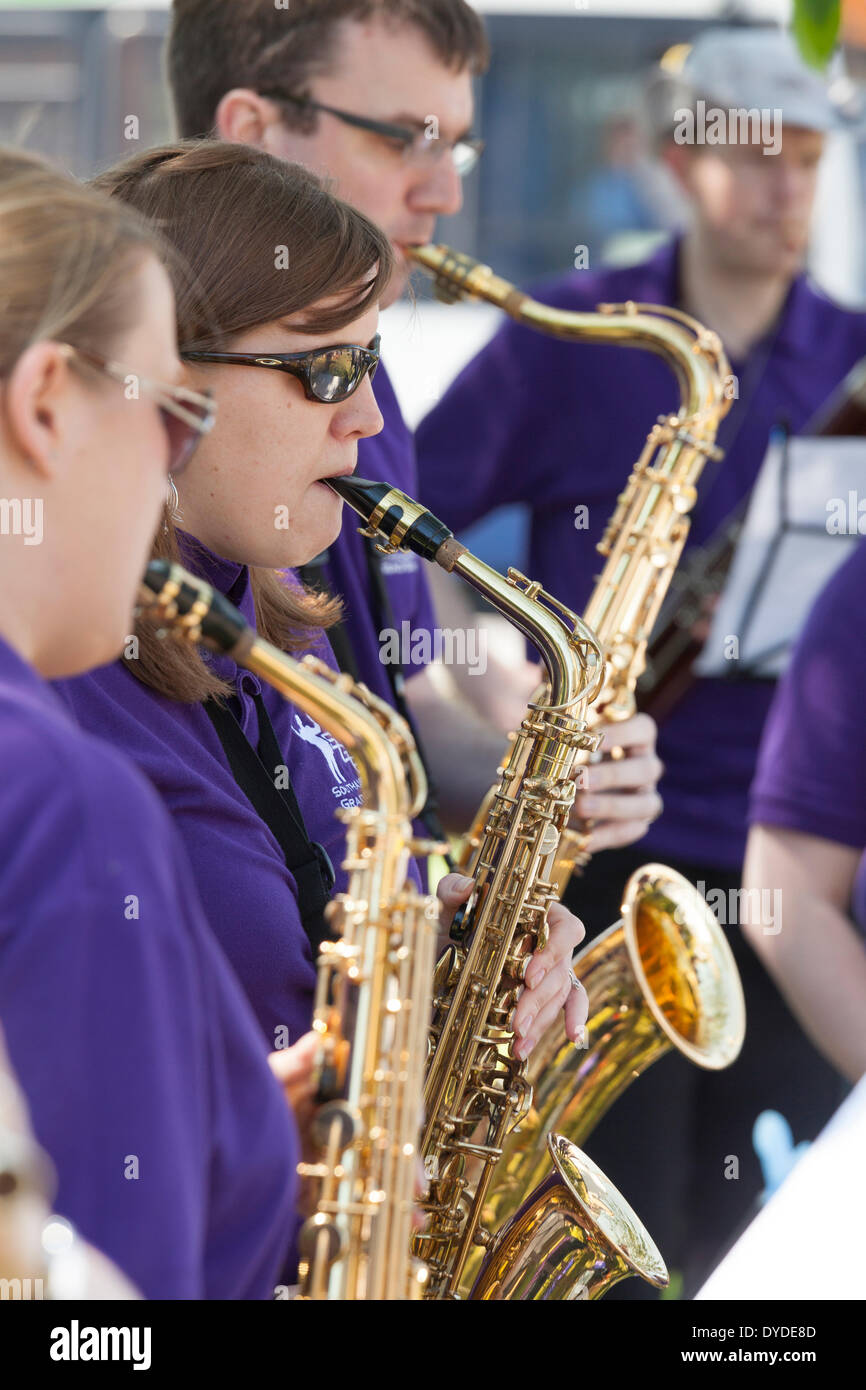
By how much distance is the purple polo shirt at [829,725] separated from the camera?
10.1ft

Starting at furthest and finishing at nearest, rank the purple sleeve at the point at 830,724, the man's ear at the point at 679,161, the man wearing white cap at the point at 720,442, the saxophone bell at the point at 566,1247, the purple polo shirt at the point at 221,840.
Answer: the man's ear at the point at 679,161, the man wearing white cap at the point at 720,442, the purple sleeve at the point at 830,724, the saxophone bell at the point at 566,1247, the purple polo shirt at the point at 221,840

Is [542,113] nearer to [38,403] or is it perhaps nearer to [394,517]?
[394,517]

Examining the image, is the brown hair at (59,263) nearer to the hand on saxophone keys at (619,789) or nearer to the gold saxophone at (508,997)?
the gold saxophone at (508,997)

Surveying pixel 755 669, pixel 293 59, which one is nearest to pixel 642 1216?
pixel 755 669

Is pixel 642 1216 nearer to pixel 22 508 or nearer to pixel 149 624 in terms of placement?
pixel 149 624

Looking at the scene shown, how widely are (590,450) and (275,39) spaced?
4.68 feet

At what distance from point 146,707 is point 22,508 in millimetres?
598

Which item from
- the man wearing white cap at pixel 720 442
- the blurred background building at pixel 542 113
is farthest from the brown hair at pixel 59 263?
the blurred background building at pixel 542 113

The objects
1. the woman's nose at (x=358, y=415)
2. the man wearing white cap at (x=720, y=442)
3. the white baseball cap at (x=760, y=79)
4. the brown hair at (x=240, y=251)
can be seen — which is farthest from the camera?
the white baseball cap at (x=760, y=79)

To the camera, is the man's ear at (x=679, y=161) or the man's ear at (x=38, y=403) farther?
the man's ear at (x=679, y=161)

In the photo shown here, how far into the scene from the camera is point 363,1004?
161cm

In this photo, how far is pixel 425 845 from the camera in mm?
1619

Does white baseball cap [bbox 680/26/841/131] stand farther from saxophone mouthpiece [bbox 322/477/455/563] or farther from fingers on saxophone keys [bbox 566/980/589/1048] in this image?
fingers on saxophone keys [bbox 566/980/589/1048]

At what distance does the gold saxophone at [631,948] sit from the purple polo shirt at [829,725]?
31cm
